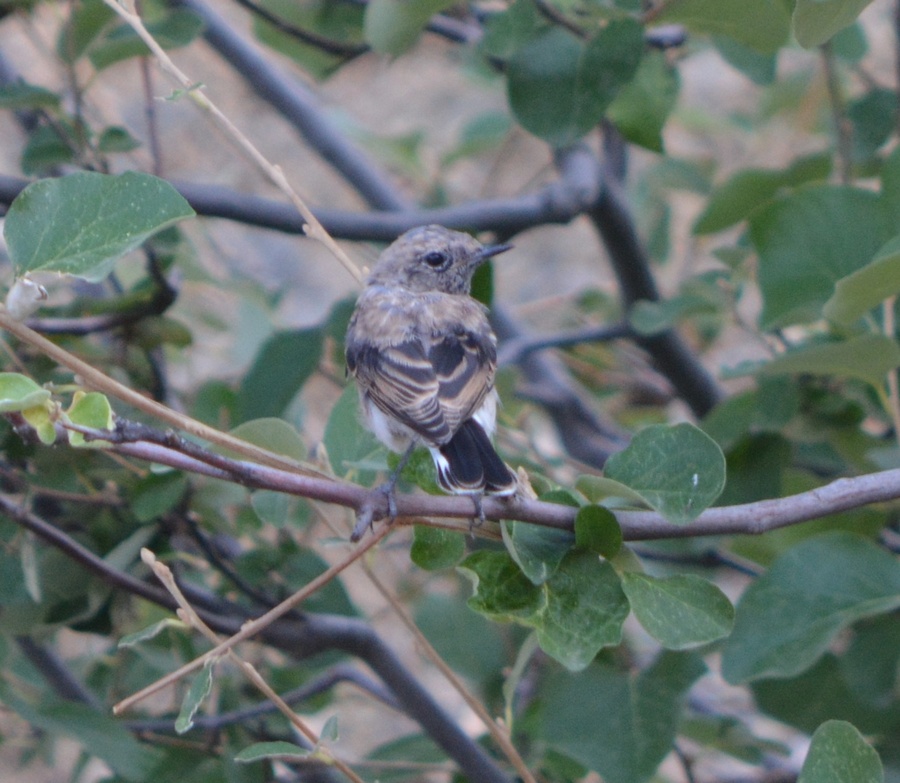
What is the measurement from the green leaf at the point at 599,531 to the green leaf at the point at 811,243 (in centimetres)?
75

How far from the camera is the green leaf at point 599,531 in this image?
1370mm

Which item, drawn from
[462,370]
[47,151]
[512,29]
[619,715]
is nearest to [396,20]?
[512,29]

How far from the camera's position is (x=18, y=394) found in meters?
1.12

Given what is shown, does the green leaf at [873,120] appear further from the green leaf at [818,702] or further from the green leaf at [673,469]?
the green leaf at [673,469]

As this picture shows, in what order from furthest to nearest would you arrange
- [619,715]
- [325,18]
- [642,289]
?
[642,289], [325,18], [619,715]

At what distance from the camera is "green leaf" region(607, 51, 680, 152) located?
2129 mm

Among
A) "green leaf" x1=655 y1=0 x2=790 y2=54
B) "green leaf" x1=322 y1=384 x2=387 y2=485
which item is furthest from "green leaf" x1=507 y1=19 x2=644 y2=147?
"green leaf" x1=322 y1=384 x2=387 y2=485

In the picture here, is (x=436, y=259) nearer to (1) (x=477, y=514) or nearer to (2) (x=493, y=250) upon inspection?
(2) (x=493, y=250)

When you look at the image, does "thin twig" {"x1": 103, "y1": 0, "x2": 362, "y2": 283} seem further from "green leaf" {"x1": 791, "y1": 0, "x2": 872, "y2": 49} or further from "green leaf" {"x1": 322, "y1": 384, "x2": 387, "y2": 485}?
"green leaf" {"x1": 791, "y1": 0, "x2": 872, "y2": 49}

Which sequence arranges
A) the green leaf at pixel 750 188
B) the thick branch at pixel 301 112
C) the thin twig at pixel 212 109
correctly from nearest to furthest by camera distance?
the thin twig at pixel 212 109
the green leaf at pixel 750 188
the thick branch at pixel 301 112

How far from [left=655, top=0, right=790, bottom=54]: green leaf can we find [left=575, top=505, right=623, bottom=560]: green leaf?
0.95 metres

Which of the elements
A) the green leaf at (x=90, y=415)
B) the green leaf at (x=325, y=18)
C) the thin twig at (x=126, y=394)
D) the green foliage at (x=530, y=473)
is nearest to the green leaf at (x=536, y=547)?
Answer: the green foliage at (x=530, y=473)

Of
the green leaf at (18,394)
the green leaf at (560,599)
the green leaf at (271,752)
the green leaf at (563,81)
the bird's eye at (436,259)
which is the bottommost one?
the bird's eye at (436,259)

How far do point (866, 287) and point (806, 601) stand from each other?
0.54m
